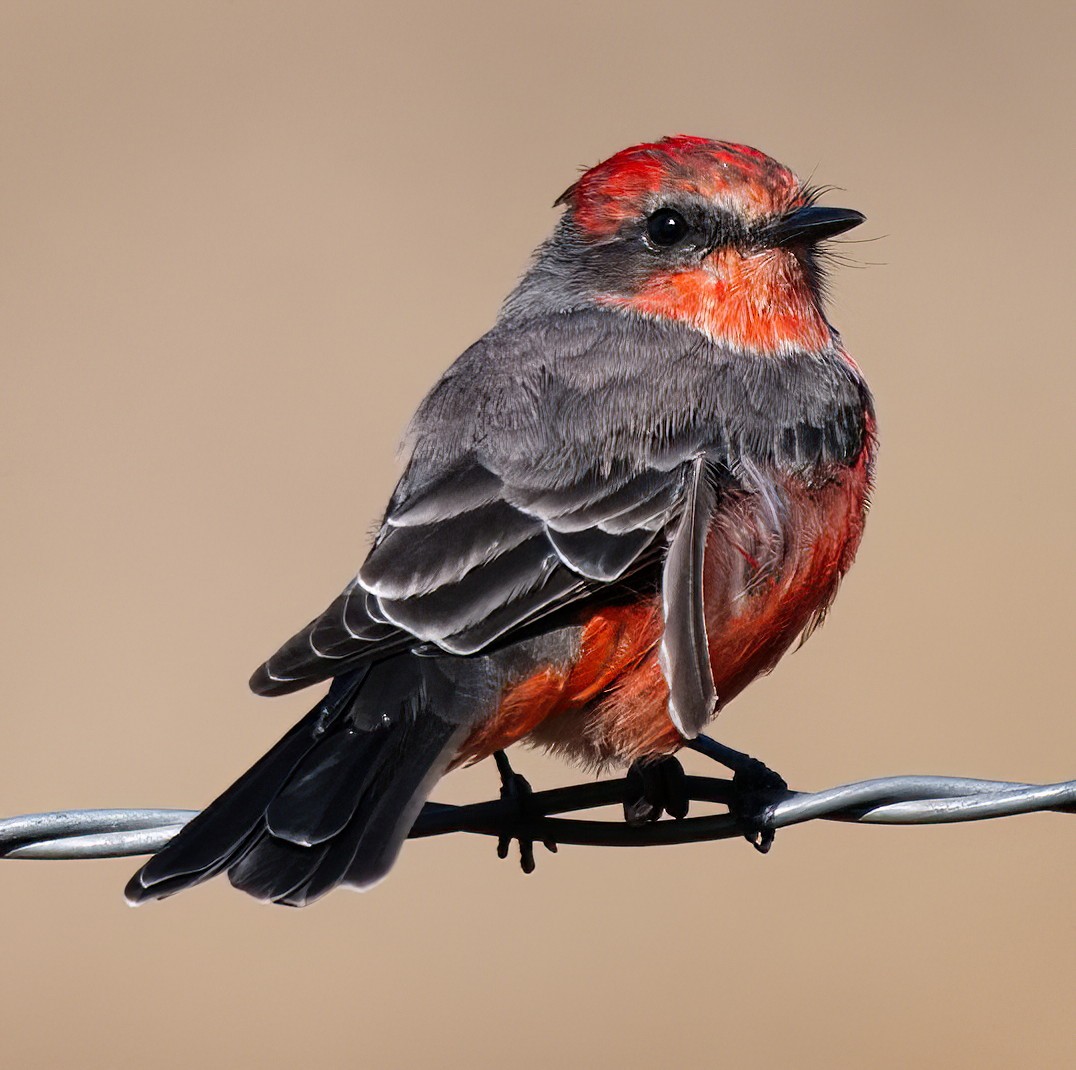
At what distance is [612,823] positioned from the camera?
379 centimetres

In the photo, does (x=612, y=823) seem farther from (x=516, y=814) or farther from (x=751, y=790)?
(x=751, y=790)

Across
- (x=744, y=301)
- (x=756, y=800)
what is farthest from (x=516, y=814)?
(x=744, y=301)

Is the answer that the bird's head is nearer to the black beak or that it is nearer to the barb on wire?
the black beak

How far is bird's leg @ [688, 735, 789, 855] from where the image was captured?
384 cm

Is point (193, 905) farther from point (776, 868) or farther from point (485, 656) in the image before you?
point (485, 656)

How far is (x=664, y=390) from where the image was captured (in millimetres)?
4570

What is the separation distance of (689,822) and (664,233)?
212 cm

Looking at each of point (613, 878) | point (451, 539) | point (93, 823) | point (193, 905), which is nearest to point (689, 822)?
point (451, 539)

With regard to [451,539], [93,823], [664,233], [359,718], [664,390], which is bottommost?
[93,823]

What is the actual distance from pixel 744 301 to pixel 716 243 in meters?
0.22

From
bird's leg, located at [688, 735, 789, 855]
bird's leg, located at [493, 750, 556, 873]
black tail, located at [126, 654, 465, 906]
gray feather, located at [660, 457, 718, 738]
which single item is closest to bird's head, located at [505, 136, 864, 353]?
gray feather, located at [660, 457, 718, 738]

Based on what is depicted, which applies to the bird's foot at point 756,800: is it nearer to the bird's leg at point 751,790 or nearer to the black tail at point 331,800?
the bird's leg at point 751,790

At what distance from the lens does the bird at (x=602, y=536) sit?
12.8ft

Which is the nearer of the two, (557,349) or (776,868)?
(557,349)
